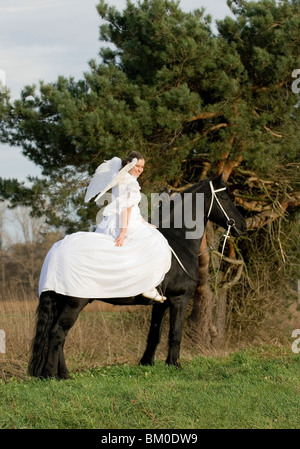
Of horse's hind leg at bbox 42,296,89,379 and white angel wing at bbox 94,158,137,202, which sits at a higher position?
white angel wing at bbox 94,158,137,202

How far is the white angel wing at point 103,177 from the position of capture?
24.1 feet

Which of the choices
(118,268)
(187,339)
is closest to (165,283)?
(118,268)

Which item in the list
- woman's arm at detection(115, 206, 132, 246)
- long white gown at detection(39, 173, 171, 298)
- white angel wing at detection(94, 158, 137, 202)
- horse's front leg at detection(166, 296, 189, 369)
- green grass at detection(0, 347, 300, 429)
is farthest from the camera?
horse's front leg at detection(166, 296, 189, 369)

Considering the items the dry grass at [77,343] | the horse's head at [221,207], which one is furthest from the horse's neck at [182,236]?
the dry grass at [77,343]

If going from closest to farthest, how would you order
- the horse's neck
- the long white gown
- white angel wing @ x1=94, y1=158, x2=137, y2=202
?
the long white gown, white angel wing @ x1=94, y1=158, x2=137, y2=202, the horse's neck

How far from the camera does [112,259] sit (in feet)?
22.3

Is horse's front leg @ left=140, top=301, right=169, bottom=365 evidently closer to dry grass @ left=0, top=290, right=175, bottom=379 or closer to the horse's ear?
dry grass @ left=0, top=290, right=175, bottom=379

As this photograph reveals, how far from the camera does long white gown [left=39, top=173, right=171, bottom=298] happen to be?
6.49 metres

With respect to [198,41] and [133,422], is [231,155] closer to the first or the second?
[198,41]

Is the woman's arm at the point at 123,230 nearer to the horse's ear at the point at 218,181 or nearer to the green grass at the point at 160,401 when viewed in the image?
the green grass at the point at 160,401

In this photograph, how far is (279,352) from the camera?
28.7ft

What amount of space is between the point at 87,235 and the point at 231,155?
20.4 feet

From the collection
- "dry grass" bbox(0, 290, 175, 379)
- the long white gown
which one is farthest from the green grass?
"dry grass" bbox(0, 290, 175, 379)

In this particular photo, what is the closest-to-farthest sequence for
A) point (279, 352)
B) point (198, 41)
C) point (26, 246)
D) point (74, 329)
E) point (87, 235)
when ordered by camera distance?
1. point (87, 235)
2. point (279, 352)
3. point (74, 329)
4. point (198, 41)
5. point (26, 246)
